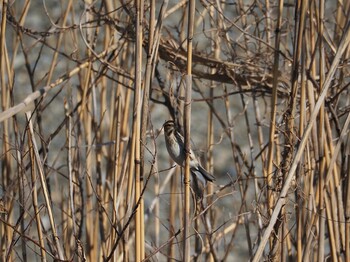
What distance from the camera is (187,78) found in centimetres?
114

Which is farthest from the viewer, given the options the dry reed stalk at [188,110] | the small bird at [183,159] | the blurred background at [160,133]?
the small bird at [183,159]

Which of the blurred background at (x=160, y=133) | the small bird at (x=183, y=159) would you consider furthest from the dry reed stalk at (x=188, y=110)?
the small bird at (x=183, y=159)

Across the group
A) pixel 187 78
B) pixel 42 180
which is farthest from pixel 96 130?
pixel 187 78

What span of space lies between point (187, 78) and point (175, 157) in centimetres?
25

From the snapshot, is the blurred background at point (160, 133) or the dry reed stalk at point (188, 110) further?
the blurred background at point (160, 133)

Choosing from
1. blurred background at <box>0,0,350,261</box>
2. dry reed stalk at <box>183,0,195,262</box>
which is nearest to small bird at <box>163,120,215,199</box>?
blurred background at <box>0,0,350,261</box>

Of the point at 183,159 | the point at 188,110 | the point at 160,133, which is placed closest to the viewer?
the point at 188,110

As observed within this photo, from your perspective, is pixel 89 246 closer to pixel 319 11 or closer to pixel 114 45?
pixel 114 45

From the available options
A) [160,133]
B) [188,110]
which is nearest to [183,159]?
[188,110]

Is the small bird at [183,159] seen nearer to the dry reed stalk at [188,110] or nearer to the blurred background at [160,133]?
the blurred background at [160,133]

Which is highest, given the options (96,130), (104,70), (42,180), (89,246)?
(104,70)

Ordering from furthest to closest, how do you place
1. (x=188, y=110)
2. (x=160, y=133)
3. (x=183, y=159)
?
(x=160, y=133) → (x=183, y=159) → (x=188, y=110)

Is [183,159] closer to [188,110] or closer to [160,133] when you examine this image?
[188,110]

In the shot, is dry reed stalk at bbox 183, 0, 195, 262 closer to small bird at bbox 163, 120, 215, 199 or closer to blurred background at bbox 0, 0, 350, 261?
blurred background at bbox 0, 0, 350, 261
